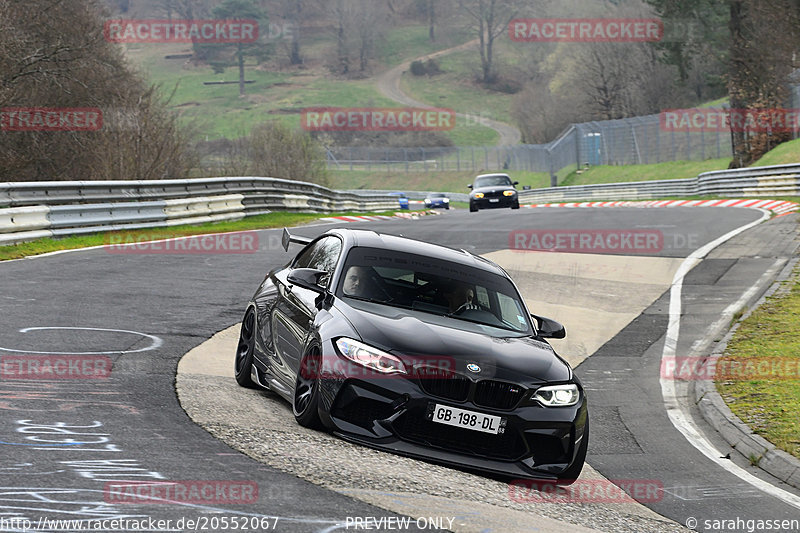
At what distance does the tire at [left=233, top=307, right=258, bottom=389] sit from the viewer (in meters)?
9.23

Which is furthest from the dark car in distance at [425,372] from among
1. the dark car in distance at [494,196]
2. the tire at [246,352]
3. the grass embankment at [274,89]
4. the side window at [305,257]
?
the grass embankment at [274,89]

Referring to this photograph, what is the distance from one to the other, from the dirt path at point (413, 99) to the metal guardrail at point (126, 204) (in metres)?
97.7

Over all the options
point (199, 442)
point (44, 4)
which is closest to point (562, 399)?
point (199, 442)

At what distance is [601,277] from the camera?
1977 centimetres

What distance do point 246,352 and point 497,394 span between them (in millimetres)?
2994

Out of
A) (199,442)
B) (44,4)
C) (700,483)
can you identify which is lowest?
(700,483)

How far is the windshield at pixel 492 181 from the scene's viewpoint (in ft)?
145

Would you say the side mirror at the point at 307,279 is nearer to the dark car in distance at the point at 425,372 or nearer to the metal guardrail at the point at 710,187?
the dark car in distance at the point at 425,372

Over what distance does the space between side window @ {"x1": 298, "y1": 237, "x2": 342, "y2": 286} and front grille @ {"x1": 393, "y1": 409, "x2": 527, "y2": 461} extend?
1819mm

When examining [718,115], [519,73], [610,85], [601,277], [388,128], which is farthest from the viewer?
[519,73]

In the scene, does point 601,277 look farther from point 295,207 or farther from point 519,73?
point 519,73

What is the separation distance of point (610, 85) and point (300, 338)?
9758cm

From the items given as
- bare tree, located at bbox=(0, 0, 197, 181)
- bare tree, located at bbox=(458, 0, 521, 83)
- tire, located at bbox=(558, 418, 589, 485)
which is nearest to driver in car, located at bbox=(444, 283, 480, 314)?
tire, located at bbox=(558, 418, 589, 485)

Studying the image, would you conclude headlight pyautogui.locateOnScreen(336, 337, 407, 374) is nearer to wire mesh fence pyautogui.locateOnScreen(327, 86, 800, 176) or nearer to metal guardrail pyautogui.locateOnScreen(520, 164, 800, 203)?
metal guardrail pyautogui.locateOnScreen(520, 164, 800, 203)
